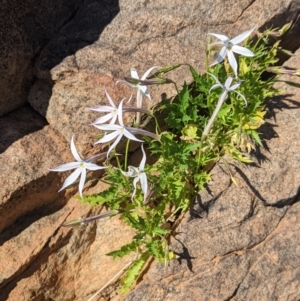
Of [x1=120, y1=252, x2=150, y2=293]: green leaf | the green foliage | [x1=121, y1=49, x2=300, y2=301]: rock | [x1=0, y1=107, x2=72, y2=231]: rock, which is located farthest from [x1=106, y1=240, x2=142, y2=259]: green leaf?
[x1=0, y1=107, x2=72, y2=231]: rock

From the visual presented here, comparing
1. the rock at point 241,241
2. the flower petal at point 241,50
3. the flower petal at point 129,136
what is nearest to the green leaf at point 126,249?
the rock at point 241,241

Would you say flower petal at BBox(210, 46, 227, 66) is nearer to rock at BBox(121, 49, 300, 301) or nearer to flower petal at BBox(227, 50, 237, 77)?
flower petal at BBox(227, 50, 237, 77)

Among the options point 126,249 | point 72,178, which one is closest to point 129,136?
point 72,178

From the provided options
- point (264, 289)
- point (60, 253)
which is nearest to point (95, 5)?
point (60, 253)

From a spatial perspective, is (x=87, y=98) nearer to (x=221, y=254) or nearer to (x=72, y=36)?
(x=72, y=36)

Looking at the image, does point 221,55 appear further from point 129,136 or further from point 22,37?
point 22,37
